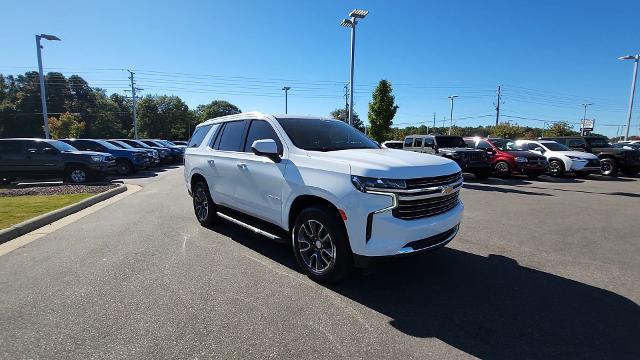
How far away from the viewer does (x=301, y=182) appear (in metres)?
4.09

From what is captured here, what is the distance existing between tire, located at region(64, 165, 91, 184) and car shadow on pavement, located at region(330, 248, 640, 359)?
1370 centimetres

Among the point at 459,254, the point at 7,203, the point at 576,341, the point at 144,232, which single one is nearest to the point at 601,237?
the point at 459,254

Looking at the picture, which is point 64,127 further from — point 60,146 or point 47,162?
point 47,162

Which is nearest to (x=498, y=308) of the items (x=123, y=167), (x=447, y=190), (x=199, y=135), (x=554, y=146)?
(x=447, y=190)

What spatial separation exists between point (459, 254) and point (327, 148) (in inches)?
98.4

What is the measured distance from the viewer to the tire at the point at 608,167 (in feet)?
56.0

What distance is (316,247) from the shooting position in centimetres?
411

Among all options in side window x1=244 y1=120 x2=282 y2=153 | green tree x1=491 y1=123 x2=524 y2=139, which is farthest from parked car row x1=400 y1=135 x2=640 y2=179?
green tree x1=491 y1=123 x2=524 y2=139

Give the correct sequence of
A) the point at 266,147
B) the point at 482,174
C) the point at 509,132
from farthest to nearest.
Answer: the point at 509,132, the point at 482,174, the point at 266,147

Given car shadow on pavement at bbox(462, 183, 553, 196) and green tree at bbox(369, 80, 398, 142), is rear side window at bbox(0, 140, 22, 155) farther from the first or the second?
green tree at bbox(369, 80, 398, 142)

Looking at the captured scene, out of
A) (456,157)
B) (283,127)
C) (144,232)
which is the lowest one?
(144,232)

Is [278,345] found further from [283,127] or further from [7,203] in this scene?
[7,203]

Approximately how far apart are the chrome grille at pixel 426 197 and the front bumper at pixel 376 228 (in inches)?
3.9

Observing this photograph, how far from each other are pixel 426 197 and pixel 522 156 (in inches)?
548
